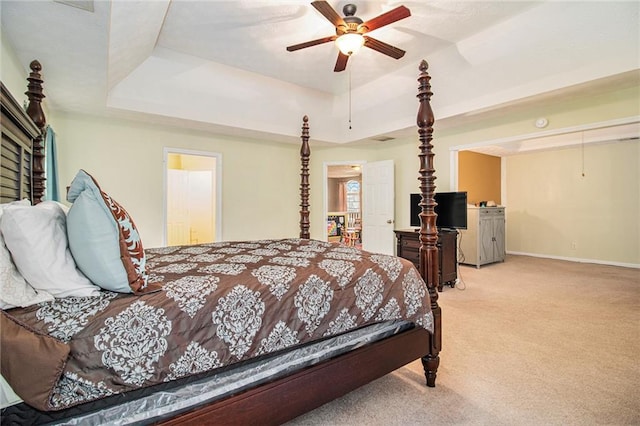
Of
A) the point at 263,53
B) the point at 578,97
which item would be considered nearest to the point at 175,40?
the point at 263,53

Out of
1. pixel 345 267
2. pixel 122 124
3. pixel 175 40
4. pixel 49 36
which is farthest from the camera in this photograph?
pixel 122 124

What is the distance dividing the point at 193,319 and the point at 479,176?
7248 millimetres

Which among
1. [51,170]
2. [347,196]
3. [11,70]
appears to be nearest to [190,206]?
[51,170]

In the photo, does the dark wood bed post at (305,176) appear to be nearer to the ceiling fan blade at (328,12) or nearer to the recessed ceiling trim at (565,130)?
the ceiling fan blade at (328,12)

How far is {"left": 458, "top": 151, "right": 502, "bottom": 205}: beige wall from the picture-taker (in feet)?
21.7

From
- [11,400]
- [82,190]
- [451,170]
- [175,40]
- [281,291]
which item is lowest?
[11,400]

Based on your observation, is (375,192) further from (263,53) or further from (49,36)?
(49,36)

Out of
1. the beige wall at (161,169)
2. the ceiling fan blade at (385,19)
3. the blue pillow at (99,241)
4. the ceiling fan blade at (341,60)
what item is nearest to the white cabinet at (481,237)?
the beige wall at (161,169)

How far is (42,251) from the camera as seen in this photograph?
3.64ft

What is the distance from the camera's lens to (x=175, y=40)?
134 inches

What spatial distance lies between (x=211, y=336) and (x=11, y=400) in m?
0.59

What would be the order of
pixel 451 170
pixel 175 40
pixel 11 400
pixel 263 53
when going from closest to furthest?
pixel 11 400 < pixel 175 40 < pixel 263 53 < pixel 451 170

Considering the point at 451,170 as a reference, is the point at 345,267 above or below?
below

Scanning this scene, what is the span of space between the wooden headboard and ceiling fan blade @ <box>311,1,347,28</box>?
76.4 inches
